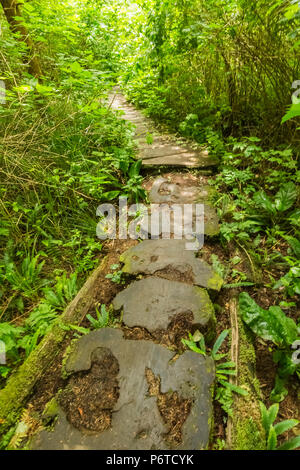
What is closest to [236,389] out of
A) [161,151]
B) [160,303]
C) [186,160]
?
[160,303]

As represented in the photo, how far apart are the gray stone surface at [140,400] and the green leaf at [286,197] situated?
1.59 m

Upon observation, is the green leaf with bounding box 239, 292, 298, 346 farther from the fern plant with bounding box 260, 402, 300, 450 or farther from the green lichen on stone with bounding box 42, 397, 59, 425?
the green lichen on stone with bounding box 42, 397, 59, 425

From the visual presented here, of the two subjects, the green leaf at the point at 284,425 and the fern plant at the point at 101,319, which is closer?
the green leaf at the point at 284,425

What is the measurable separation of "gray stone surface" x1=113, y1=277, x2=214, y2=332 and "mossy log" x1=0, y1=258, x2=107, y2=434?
0.30 m

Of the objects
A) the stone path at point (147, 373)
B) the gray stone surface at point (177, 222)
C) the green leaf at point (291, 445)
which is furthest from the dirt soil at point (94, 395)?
the gray stone surface at point (177, 222)

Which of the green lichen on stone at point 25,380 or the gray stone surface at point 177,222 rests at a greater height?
the gray stone surface at point 177,222

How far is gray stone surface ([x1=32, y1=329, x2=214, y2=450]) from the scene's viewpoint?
1097 mm

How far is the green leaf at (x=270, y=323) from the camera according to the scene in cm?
151

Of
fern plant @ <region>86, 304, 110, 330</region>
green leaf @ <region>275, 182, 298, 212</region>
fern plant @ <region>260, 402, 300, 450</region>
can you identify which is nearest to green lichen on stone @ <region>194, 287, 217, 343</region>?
fern plant @ <region>260, 402, 300, 450</region>

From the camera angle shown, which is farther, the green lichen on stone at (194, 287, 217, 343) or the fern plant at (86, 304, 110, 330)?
the fern plant at (86, 304, 110, 330)

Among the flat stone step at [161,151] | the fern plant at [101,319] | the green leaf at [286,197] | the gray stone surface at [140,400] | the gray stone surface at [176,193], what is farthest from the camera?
the flat stone step at [161,151]

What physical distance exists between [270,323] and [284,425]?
1.74 ft

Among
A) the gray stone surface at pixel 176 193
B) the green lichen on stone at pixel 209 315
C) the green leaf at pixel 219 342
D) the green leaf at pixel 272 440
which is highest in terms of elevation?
the gray stone surface at pixel 176 193
